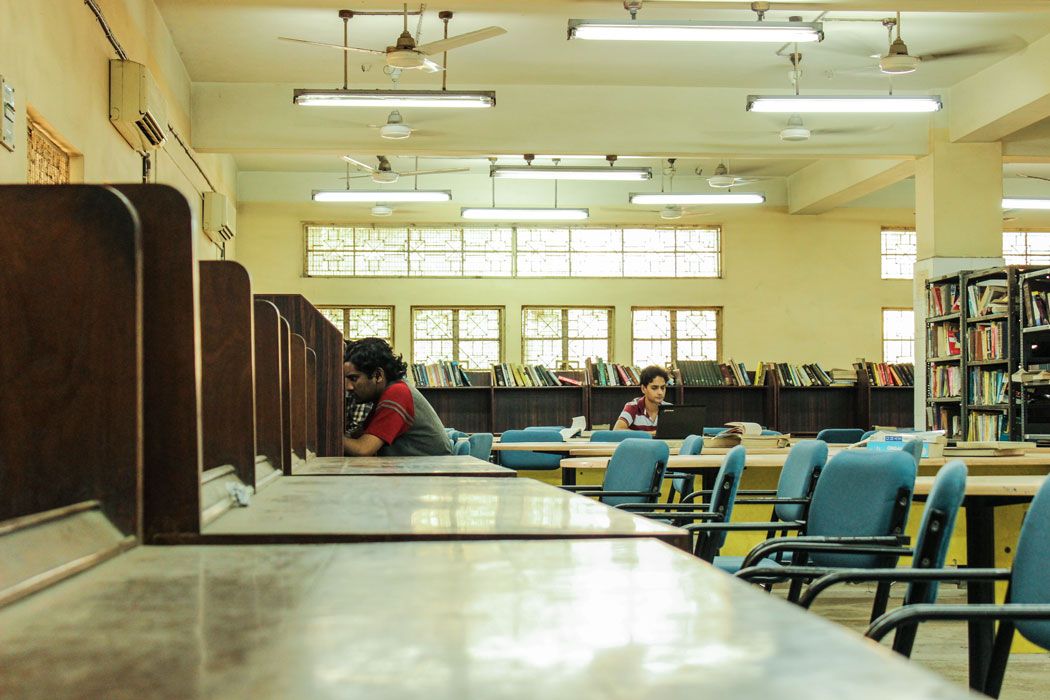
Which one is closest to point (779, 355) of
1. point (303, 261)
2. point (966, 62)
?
point (966, 62)

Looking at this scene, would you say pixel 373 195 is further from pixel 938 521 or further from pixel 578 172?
pixel 938 521

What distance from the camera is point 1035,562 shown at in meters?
1.90

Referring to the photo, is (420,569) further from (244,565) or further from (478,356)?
(478,356)

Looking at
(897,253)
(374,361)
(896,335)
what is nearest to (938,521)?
(374,361)

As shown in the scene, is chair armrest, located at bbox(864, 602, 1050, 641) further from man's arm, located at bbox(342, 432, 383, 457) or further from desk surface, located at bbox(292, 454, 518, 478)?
man's arm, located at bbox(342, 432, 383, 457)

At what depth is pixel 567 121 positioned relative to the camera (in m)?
9.24

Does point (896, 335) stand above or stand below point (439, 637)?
above

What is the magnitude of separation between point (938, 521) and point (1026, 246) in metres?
12.7

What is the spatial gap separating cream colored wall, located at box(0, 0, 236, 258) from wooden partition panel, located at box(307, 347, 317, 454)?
97 cm

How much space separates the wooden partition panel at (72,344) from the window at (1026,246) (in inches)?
545

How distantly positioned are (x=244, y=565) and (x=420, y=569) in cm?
19

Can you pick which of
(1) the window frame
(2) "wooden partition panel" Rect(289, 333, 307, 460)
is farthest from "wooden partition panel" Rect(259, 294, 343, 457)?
(1) the window frame

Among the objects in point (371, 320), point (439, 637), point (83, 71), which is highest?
point (83, 71)

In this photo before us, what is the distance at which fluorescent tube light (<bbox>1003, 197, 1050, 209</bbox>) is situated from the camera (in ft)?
37.3
